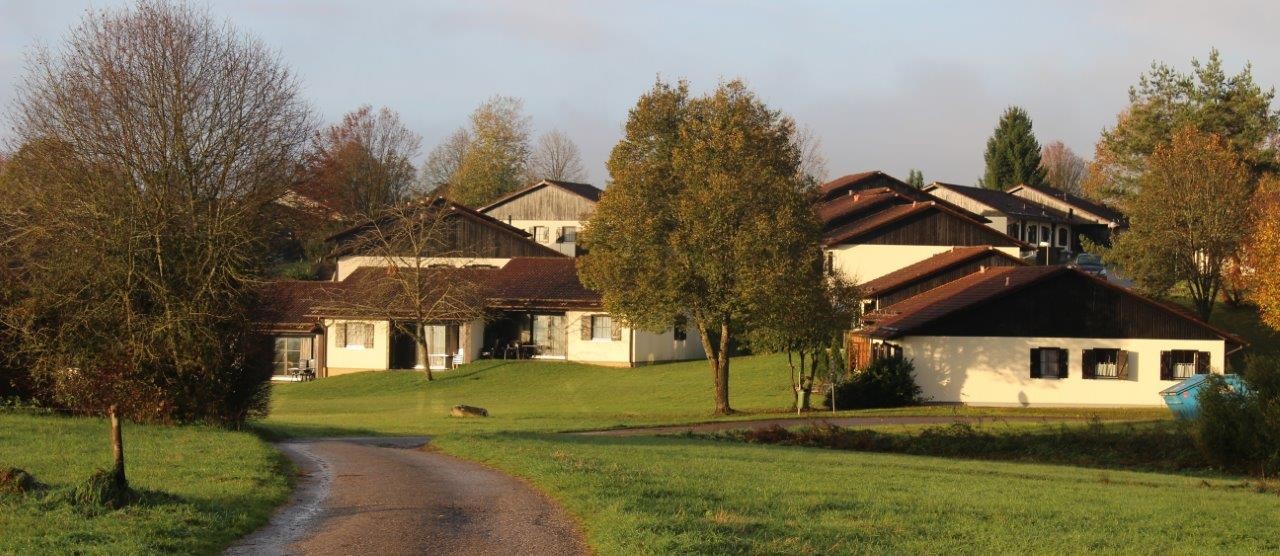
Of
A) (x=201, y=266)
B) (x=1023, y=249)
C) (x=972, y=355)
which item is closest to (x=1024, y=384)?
(x=972, y=355)

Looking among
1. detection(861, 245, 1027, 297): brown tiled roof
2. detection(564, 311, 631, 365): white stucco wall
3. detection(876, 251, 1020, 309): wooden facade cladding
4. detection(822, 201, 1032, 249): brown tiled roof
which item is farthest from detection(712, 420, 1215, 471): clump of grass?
detection(822, 201, 1032, 249): brown tiled roof

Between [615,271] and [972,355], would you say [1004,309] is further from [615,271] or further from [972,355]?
[615,271]

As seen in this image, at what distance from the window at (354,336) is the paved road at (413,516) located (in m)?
43.9

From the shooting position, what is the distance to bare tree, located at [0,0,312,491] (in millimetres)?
27719

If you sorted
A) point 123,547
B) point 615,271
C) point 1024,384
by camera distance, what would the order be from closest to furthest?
1. point 123,547
2. point 615,271
3. point 1024,384

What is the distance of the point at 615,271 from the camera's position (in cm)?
4356

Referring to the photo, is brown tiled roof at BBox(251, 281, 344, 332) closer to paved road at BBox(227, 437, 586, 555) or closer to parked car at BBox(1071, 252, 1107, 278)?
paved road at BBox(227, 437, 586, 555)

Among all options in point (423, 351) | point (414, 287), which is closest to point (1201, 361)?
point (423, 351)

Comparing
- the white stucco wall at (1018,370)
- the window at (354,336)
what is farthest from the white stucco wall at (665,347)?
the white stucco wall at (1018,370)

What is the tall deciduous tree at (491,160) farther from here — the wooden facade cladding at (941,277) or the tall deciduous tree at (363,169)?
the wooden facade cladding at (941,277)

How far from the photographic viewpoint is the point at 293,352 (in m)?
65.3

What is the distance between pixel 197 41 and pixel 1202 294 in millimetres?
47912

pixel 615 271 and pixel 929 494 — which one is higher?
pixel 615 271

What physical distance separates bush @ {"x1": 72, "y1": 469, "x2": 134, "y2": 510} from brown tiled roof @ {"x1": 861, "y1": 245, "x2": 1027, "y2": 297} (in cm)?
4335
